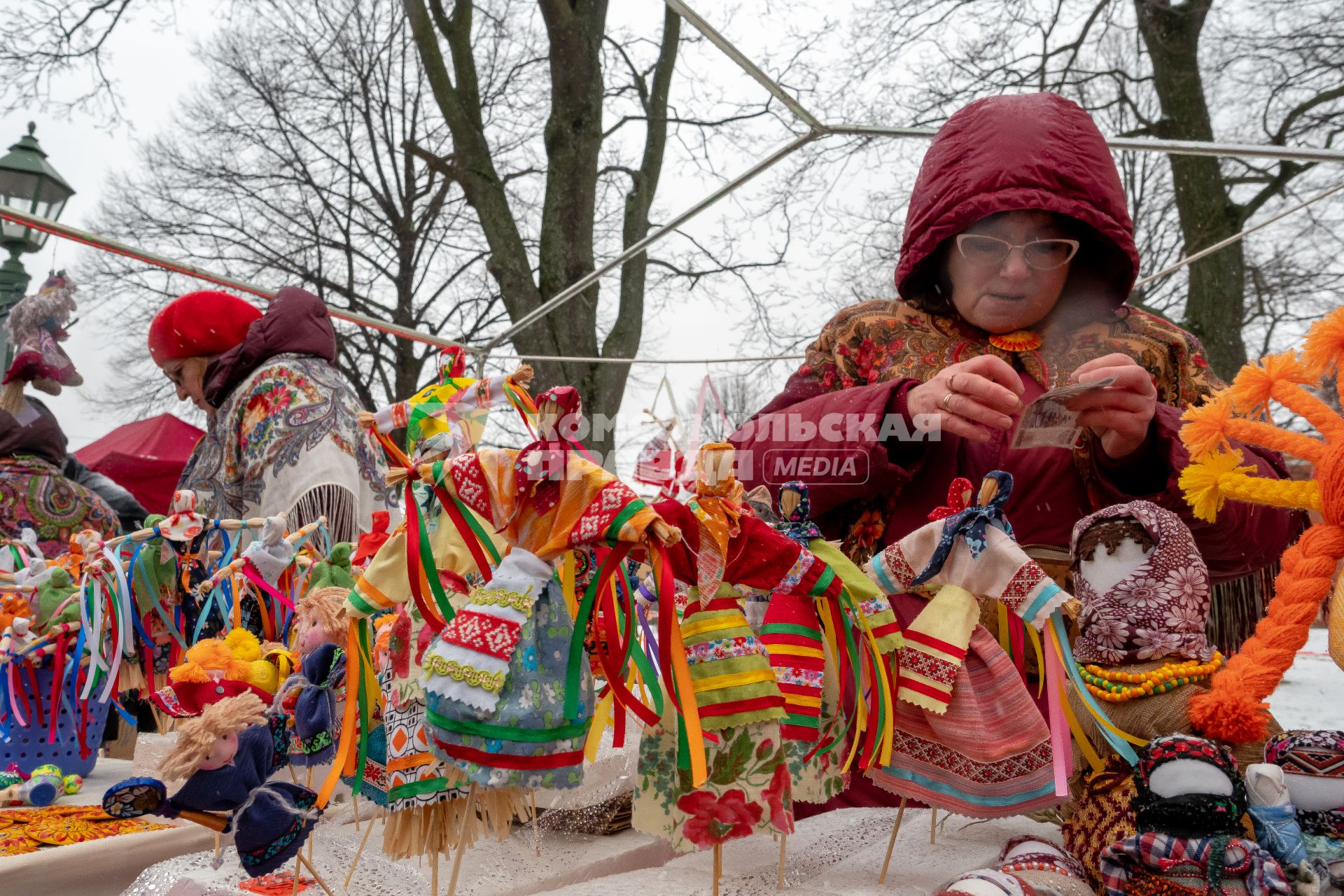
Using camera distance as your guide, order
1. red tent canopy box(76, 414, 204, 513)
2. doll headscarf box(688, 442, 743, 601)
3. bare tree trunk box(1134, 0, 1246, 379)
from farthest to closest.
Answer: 1. red tent canopy box(76, 414, 204, 513)
2. bare tree trunk box(1134, 0, 1246, 379)
3. doll headscarf box(688, 442, 743, 601)

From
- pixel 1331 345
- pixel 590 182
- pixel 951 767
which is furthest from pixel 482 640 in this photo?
pixel 590 182

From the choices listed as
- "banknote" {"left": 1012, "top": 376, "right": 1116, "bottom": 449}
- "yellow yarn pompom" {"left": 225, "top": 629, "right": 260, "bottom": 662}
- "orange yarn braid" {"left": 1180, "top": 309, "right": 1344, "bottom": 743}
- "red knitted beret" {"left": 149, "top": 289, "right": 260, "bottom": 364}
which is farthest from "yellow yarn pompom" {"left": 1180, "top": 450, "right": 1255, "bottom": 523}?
"red knitted beret" {"left": 149, "top": 289, "right": 260, "bottom": 364}

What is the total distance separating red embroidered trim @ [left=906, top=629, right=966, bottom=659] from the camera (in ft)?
3.53

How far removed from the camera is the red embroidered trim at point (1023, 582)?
3.39ft

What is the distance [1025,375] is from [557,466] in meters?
0.69

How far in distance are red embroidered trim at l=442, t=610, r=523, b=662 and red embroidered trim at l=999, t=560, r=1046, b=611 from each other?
1.71ft

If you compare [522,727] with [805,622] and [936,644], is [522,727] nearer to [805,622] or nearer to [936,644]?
[805,622]

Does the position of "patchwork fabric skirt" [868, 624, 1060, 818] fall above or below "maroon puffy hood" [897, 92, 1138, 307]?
below

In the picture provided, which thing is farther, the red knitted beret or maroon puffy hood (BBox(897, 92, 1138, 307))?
the red knitted beret

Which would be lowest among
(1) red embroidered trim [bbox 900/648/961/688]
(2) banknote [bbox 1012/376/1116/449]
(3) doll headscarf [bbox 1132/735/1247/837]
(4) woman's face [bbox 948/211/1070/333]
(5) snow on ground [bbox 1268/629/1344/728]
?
(5) snow on ground [bbox 1268/629/1344/728]

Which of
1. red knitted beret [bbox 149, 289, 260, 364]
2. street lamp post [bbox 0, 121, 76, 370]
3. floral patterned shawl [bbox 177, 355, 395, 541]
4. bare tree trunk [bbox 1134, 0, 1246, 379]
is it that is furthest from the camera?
bare tree trunk [bbox 1134, 0, 1246, 379]

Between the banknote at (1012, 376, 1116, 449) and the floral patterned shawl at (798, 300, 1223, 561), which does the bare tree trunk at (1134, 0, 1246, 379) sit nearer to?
the floral patterned shawl at (798, 300, 1223, 561)

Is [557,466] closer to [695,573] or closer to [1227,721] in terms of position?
[695,573]

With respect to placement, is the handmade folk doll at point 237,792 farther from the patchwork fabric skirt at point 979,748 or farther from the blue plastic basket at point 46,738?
the blue plastic basket at point 46,738
